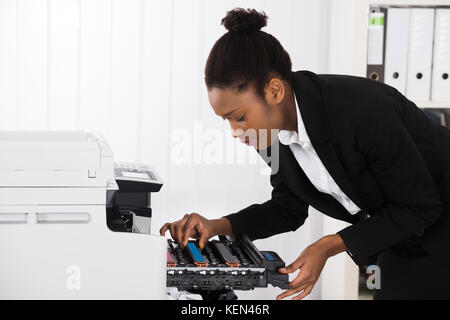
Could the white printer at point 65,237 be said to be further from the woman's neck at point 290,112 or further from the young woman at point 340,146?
the woman's neck at point 290,112

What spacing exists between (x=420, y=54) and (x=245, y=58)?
1.35 m

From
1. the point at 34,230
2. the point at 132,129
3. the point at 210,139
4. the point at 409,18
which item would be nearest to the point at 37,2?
the point at 132,129

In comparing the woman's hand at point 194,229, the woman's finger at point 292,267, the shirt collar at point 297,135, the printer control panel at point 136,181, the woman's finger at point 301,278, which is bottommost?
the woman's finger at point 301,278

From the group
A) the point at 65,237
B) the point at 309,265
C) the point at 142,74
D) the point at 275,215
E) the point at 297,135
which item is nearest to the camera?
the point at 65,237

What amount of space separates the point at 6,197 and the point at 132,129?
5.15ft

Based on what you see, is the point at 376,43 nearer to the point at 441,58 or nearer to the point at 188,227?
the point at 441,58

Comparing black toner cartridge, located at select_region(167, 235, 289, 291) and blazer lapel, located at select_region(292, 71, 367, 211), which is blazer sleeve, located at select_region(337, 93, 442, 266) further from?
black toner cartridge, located at select_region(167, 235, 289, 291)

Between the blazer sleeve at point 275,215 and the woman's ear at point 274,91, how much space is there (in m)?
0.28

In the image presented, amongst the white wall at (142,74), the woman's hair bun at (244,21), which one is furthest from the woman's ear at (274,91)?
the white wall at (142,74)

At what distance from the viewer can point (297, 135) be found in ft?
4.65

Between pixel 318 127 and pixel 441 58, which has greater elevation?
pixel 441 58

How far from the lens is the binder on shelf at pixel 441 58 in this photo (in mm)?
2395

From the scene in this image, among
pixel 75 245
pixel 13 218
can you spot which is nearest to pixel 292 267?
pixel 75 245

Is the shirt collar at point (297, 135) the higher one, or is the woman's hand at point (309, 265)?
the shirt collar at point (297, 135)
